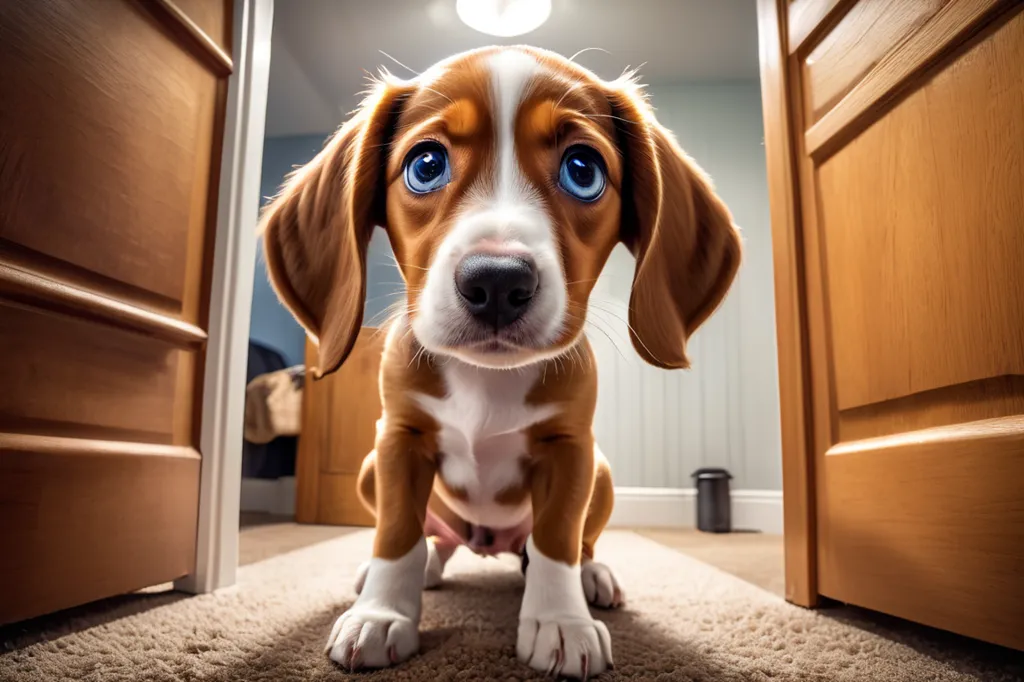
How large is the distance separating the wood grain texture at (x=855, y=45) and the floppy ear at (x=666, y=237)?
0.38m

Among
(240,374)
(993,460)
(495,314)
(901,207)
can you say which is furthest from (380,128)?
(993,460)

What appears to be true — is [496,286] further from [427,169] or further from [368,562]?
[368,562]

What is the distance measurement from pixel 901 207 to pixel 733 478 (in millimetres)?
2539

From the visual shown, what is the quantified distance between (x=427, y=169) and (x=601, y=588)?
866 mm

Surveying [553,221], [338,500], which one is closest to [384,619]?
[553,221]

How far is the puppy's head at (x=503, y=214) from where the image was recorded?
0.84 meters

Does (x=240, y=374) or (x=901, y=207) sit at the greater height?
(x=901, y=207)

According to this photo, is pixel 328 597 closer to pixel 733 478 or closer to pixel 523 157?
pixel 523 157

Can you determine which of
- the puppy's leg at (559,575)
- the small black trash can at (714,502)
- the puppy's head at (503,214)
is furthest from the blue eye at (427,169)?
the small black trash can at (714,502)

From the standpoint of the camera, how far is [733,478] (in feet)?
11.3

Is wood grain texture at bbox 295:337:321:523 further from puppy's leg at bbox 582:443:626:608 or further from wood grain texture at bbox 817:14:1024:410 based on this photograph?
wood grain texture at bbox 817:14:1024:410

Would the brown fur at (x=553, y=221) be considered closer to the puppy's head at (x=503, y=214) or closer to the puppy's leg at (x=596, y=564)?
the puppy's head at (x=503, y=214)

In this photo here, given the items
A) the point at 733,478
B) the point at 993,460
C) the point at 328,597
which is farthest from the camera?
the point at 733,478

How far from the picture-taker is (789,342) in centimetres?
139
